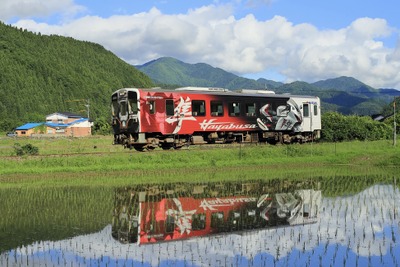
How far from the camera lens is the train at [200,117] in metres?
23.3

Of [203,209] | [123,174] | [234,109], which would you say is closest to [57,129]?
[234,109]

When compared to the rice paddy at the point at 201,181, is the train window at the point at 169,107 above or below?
above

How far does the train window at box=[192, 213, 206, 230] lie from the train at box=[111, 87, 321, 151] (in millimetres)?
11538

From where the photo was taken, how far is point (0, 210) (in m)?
13.2

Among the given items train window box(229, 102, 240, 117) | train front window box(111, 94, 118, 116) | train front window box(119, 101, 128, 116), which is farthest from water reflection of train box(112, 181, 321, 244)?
train window box(229, 102, 240, 117)

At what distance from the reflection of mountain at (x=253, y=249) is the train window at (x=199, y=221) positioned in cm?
104

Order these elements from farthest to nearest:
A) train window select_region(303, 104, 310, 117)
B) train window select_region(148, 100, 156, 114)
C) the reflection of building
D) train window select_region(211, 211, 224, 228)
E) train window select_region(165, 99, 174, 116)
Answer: the reflection of building, train window select_region(303, 104, 310, 117), train window select_region(165, 99, 174, 116), train window select_region(148, 100, 156, 114), train window select_region(211, 211, 224, 228)

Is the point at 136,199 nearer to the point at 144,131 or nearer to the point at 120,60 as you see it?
the point at 144,131

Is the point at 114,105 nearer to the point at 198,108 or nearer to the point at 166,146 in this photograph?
the point at 166,146

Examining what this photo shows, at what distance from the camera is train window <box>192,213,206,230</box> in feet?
35.3

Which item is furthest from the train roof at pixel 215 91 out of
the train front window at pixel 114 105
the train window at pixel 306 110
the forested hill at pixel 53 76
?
the forested hill at pixel 53 76

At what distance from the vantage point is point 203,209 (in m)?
13.0

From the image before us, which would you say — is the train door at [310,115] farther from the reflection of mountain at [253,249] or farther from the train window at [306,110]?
the reflection of mountain at [253,249]

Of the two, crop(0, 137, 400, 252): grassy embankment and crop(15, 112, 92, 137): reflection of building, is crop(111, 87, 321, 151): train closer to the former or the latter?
crop(0, 137, 400, 252): grassy embankment
